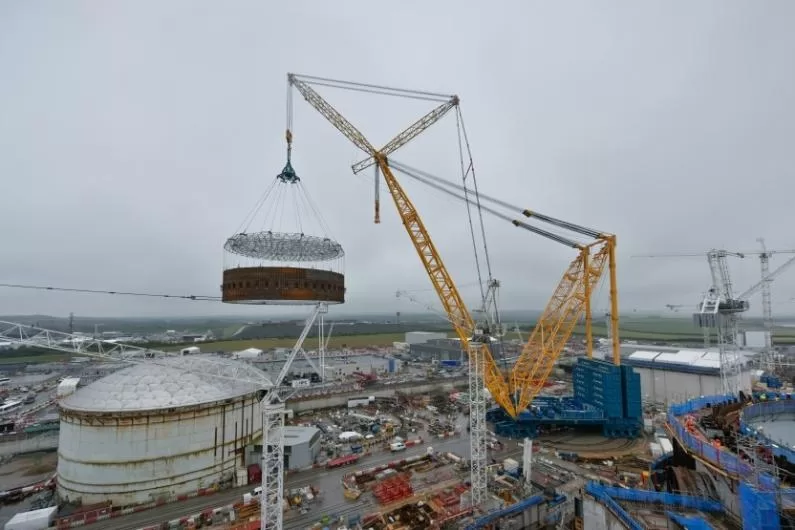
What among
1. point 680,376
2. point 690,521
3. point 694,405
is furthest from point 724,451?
point 680,376

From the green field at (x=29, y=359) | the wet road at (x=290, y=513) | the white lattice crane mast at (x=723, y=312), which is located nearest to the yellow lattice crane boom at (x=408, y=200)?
the wet road at (x=290, y=513)

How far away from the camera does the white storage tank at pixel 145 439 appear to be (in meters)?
30.1

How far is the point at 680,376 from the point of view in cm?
5644

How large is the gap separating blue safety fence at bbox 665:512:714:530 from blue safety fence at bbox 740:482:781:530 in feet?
6.25

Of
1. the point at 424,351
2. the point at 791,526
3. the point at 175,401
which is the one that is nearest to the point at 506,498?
the point at 791,526

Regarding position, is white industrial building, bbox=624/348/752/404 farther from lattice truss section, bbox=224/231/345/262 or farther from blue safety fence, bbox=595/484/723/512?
lattice truss section, bbox=224/231/345/262

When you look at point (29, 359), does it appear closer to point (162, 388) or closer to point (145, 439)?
point (162, 388)

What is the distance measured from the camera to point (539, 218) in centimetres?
3766

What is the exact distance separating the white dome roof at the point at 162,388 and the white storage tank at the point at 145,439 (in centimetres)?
9

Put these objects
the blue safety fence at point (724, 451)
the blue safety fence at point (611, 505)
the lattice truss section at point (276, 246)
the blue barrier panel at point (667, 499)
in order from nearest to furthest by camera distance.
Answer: the blue safety fence at point (724, 451) → the blue safety fence at point (611, 505) → the blue barrier panel at point (667, 499) → the lattice truss section at point (276, 246)

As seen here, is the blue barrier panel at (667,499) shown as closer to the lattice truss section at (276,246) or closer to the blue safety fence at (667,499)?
the blue safety fence at (667,499)

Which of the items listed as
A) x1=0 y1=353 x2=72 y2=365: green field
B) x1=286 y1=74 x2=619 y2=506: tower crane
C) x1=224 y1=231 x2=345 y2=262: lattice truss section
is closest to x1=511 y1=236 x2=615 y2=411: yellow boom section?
x1=286 y1=74 x2=619 y2=506: tower crane

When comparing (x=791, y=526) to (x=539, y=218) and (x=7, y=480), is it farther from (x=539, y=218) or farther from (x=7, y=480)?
(x=7, y=480)

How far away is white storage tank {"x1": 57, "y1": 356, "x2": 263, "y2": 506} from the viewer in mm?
30078
